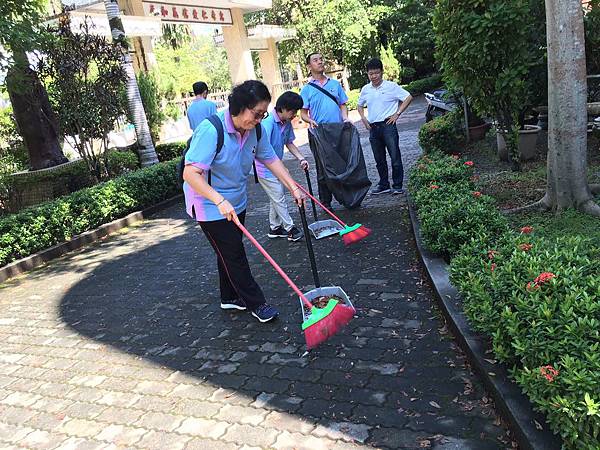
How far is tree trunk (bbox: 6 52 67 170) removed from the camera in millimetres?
9008

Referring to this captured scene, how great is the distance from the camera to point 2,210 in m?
8.37

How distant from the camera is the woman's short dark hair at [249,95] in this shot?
3.12 meters

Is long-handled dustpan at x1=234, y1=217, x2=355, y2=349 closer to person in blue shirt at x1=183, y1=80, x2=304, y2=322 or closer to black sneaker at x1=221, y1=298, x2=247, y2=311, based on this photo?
person in blue shirt at x1=183, y1=80, x2=304, y2=322

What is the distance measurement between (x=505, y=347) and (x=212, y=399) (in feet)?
5.49

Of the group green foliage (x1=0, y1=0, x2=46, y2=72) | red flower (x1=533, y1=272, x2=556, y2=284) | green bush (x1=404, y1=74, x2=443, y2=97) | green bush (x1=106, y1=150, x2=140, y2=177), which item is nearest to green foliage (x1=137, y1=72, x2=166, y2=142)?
green bush (x1=106, y1=150, x2=140, y2=177)

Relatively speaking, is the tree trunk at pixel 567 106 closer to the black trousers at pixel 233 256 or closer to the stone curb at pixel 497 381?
the stone curb at pixel 497 381

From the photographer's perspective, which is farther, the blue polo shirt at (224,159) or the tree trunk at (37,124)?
the tree trunk at (37,124)

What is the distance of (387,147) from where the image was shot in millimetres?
6750

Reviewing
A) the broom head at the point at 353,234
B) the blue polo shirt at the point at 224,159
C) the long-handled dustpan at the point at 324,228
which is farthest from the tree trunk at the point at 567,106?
the blue polo shirt at the point at 224,159

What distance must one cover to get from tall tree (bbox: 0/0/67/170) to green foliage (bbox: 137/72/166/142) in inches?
97.1

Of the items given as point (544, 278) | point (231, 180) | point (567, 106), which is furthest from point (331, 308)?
point (567, 106)

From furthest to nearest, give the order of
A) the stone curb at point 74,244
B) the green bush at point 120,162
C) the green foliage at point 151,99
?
the green foliage at point 151,99, the green bush at point 120,162, the stone curb at point 74,244

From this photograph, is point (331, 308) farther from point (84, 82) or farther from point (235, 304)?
point (84, 82)

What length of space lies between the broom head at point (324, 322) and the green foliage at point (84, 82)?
703 centimetres
